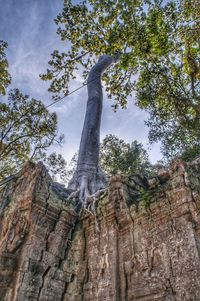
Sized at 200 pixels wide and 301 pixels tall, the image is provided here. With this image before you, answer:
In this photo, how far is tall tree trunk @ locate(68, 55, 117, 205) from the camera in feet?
23.0

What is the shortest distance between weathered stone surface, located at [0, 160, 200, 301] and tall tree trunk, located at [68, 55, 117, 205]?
1049 millimetres

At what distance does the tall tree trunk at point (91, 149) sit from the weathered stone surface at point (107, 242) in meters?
1.05

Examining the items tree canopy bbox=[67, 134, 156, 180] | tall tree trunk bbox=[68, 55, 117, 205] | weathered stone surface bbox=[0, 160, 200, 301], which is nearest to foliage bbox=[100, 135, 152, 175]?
tree canopy bbox=[67, 134, 156, 180]

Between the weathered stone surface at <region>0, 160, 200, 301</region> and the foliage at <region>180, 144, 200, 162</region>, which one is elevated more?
the foliage at <region>180, 144, 200, 162</region>

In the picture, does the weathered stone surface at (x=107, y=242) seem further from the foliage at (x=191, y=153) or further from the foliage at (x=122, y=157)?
the foliage at (x=122, y=157)

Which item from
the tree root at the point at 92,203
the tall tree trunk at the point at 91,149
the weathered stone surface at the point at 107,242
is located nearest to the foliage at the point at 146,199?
the weathered stone surface at the point at 107,242

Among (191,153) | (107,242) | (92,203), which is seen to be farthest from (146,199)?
(191,153)

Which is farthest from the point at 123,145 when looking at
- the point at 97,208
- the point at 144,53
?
the point at 97,208

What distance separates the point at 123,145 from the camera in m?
16.7

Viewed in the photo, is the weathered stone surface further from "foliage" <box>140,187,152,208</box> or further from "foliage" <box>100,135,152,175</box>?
"foliage" <box>100,135,152,175</box>

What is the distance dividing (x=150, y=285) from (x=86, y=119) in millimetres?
6712

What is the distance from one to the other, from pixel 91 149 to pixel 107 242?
4.08m

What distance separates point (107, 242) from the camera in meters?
4.75

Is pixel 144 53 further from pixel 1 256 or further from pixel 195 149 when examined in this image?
pixel 1 256
